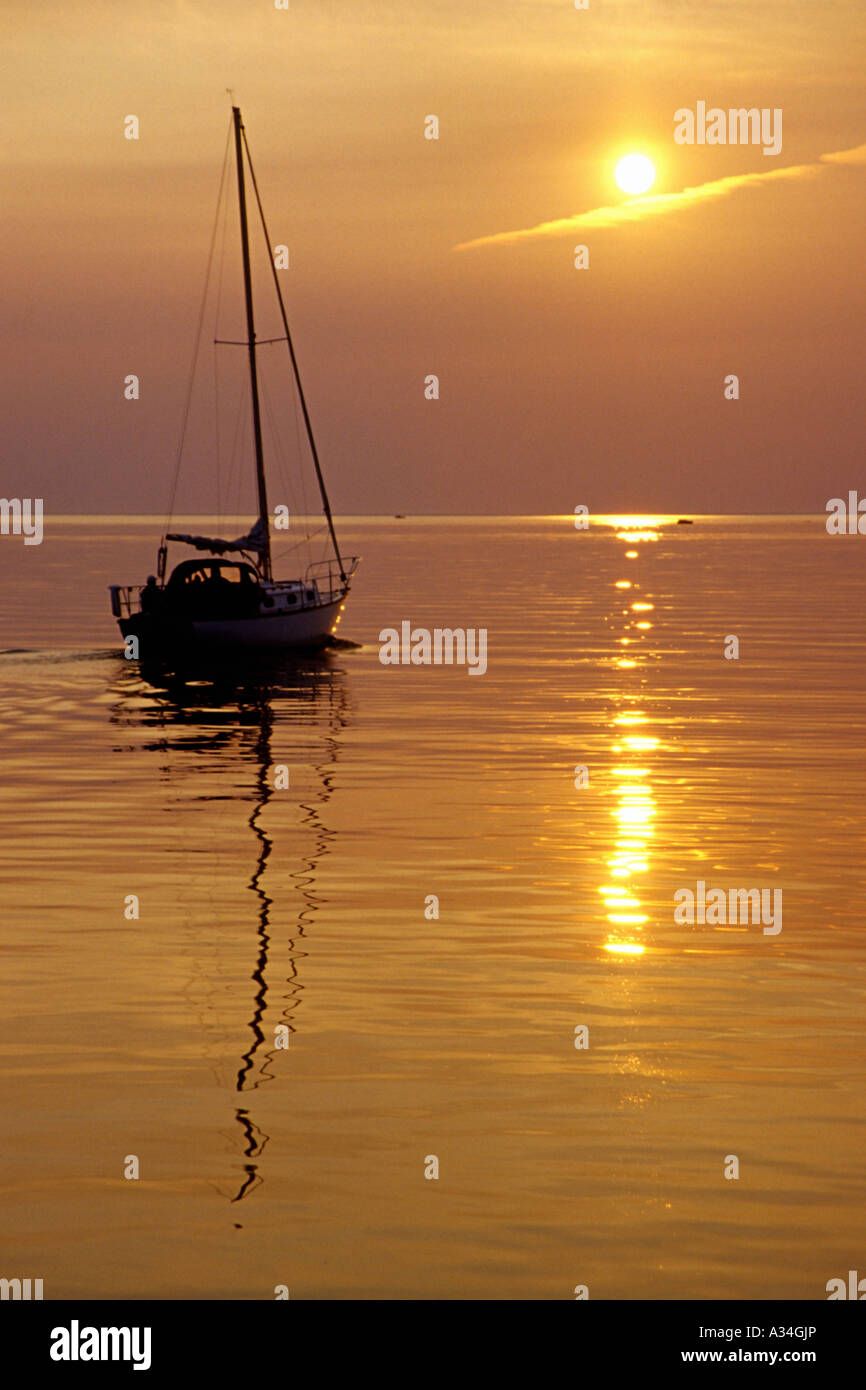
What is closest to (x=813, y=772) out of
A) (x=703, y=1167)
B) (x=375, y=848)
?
(x=375, y=848)

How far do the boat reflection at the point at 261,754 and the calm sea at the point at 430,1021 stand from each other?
0.38 ft

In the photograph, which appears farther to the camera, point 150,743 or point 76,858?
point 150,743

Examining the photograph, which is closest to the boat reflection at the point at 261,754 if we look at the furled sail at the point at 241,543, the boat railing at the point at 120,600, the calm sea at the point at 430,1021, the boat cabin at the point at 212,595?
the calm sea at the point at 430,1021

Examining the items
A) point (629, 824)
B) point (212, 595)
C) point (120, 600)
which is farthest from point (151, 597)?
point (629, 824)

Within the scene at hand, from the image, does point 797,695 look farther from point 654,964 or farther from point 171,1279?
point 171,1279

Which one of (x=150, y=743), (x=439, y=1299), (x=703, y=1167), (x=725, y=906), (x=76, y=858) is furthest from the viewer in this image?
(x=150, y=743)

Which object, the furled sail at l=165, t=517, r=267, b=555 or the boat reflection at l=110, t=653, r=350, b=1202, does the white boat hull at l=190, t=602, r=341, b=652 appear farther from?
the furled sail at l=165, t=517, r=267, b=555

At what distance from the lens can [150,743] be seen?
44.1 meters

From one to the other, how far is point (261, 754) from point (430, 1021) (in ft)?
80.5

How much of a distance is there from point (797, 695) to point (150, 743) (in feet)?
67.2

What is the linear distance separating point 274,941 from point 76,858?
21.4 feet

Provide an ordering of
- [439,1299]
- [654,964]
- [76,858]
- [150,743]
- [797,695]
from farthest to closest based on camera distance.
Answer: [797,695] < [150,743] < [76,858] < [654,964] < [439,1299]

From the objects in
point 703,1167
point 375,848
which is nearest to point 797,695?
point 375,848

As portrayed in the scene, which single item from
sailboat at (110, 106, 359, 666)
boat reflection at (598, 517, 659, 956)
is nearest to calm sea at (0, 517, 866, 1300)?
boat reflection at (598, 517, 659, 956)
